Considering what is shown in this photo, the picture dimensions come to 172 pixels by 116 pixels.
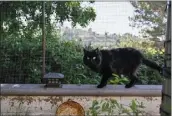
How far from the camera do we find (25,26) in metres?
3.88

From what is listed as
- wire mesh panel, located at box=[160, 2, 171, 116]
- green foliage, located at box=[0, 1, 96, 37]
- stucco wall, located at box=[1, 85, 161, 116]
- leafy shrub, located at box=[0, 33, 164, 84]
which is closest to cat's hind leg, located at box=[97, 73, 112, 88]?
stucco wall, located at box=[1, 85, 161, 116]

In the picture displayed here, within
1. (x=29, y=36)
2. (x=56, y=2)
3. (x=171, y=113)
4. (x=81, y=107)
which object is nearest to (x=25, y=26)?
(x=29, y=36)

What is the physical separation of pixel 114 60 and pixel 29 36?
1201 millimetres

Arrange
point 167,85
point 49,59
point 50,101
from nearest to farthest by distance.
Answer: point 167,85
point 50,101
point 49,59

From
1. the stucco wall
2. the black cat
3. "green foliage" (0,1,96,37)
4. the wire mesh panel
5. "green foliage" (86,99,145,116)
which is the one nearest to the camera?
the wire mesh panel

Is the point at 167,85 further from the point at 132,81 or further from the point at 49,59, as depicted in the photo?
the point at 49,59

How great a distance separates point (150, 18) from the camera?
3949mm

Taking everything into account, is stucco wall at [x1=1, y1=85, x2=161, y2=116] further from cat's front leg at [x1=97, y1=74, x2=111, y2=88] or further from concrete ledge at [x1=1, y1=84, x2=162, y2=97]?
cat's front leg at [x1=97, y1=74, x2=111, y2=88]

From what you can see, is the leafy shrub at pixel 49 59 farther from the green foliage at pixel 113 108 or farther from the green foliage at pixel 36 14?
the green foliage at pixel 113 108

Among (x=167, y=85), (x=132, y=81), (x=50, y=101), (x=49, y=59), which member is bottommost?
(x=50, y=101)

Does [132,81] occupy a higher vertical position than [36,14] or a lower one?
lower

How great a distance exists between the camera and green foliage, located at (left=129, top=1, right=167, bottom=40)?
3.77m

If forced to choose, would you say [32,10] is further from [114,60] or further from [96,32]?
[114,60]

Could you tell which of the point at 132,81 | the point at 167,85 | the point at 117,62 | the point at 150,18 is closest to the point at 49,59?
the point at 117,62
